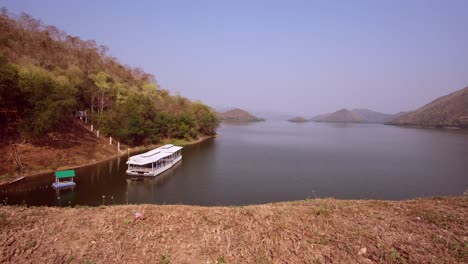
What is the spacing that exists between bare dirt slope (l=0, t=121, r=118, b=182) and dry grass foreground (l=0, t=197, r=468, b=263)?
2040 centimetres

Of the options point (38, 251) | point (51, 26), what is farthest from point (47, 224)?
point (51, 26)

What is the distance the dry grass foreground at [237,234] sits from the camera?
5.34 metres

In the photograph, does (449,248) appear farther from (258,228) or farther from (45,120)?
(45,120)

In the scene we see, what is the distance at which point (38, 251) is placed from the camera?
5395mm

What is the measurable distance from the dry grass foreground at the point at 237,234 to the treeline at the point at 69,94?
24.1 m

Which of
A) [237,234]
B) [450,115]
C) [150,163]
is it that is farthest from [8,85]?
[450,115]

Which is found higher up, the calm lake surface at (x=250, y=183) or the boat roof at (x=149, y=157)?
the boat roof at (x=149, y=157)

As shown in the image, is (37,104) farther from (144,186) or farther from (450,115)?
(450,115)

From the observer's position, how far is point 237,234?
616 centimetres

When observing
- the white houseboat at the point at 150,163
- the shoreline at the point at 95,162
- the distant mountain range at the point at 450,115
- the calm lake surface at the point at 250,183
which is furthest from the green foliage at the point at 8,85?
the distant mountain range at the point at 450,115

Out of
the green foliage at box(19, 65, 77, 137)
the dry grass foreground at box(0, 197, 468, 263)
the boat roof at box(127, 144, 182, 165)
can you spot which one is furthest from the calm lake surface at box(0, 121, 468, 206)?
the dry grass foreground at box(0, 197, 468, 263)

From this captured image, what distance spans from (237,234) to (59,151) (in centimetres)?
2843

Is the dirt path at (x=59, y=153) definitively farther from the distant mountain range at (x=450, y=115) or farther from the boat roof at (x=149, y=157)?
the distant mountain range at (x=450, y=115)

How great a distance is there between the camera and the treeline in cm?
→ 2605
